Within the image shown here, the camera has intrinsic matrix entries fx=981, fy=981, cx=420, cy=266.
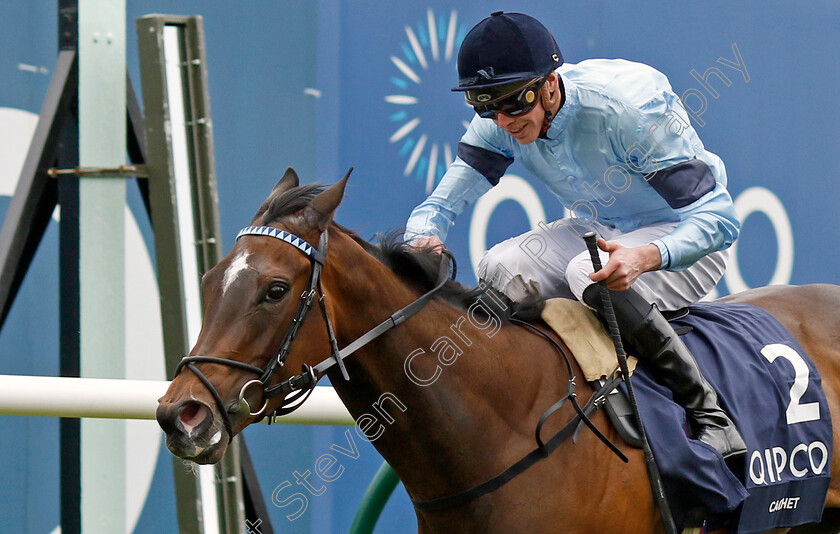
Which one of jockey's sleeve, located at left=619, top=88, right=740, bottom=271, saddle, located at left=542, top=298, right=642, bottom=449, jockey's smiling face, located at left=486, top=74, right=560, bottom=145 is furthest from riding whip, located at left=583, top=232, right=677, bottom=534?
jockey's smiling face, located at left=486, top=74, right=560, bottom=145

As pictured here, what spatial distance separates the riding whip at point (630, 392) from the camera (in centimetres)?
231

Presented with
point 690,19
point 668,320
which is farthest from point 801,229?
point 668,320

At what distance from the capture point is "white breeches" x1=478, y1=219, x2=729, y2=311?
262 cm

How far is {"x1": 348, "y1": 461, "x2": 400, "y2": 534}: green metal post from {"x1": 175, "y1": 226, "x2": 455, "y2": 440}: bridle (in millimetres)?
994

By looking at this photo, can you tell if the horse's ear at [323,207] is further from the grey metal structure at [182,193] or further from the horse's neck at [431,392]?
the grey metal structure at [182,193]

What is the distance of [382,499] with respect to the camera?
3.04m

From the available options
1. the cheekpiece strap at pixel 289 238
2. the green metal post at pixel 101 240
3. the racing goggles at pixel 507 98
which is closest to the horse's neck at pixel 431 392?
the cheekpiece strap at pixel 289 238

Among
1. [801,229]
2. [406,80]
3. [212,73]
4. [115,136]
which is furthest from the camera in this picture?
[801,229]

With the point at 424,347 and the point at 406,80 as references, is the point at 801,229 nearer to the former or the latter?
the point at 406,80

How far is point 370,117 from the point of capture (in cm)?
407

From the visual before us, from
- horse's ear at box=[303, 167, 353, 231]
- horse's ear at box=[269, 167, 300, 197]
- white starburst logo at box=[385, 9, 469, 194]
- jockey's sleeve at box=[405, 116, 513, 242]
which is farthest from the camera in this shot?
white starburst logo at box=[385, 9, 469, 194]

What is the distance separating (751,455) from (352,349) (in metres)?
1.13

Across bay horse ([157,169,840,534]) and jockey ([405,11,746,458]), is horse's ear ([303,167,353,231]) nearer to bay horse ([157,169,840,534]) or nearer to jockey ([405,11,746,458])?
bay horse ([157,169,840,534])

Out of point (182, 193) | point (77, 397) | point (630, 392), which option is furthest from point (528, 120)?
point (77, 397)
